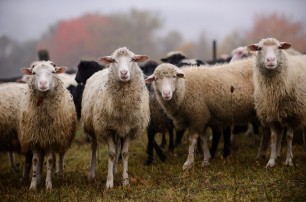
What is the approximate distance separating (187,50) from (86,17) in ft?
89.1

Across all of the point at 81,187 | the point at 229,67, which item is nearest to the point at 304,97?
the point at 229,67

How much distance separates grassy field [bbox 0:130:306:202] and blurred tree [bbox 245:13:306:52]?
1198 inches

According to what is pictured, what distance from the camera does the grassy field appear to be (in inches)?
204

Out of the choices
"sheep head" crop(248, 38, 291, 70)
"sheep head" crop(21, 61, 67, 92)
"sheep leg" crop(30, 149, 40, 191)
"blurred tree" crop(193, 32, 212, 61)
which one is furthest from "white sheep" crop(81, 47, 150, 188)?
"blurred tree" crop(193, 32, 212, 61)

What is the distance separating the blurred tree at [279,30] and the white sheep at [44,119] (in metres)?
31.2

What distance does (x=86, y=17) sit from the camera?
6981 cm

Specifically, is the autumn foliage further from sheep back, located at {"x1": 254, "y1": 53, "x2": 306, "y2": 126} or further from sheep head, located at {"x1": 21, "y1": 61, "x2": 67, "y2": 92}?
sheep back, located at {"x1": 254, "y1": 53, "x2": 306, "y2": 126}

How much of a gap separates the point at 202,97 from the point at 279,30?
36.9 m

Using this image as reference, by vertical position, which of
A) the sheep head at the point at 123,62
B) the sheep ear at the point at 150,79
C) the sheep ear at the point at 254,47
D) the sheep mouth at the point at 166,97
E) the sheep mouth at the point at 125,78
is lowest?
the sheep mouth at the point at 166,97

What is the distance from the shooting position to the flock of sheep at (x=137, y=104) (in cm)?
648

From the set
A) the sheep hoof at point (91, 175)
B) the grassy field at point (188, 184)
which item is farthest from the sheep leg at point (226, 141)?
the sheep hoof at point (91, 175)

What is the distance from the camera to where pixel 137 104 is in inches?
256

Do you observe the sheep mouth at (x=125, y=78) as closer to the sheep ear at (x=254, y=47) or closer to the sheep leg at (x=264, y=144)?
the sheep ear at (x=254, y=47)

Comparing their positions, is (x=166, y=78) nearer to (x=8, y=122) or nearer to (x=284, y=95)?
(x=284, y=95)
